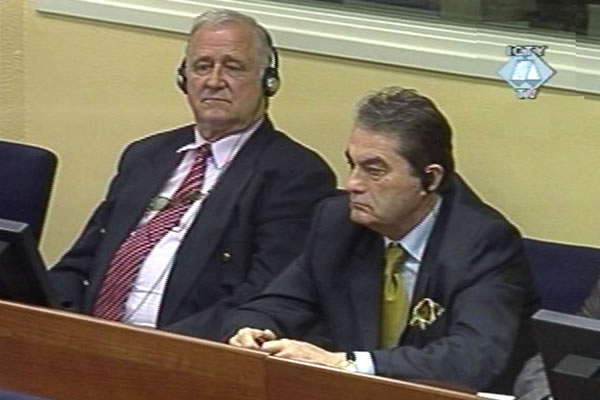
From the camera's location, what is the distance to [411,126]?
2.56m

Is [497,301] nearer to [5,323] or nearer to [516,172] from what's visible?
[516,172]

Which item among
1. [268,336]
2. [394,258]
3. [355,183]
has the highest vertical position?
[355,183]

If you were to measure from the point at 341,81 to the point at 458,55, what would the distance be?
328mm

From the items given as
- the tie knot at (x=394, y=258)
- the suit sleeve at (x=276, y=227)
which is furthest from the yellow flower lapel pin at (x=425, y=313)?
the suit sleeve at (x=276, y=227)

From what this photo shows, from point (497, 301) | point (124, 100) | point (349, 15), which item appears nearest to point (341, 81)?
point (349, 15)

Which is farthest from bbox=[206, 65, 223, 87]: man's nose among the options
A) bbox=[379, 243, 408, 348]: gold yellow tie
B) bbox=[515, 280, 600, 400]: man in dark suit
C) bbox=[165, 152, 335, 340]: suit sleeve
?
bbox=[515, 280, 600, 400]: man in dark suit

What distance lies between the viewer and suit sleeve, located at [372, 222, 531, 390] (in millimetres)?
2410

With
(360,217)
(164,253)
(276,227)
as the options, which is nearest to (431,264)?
(360,217)

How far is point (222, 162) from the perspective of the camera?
3.09m

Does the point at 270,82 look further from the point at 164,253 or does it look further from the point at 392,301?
the point at 392,301

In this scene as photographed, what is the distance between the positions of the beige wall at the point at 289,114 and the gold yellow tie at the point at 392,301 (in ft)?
1.89

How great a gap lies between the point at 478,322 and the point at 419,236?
9.8 inches

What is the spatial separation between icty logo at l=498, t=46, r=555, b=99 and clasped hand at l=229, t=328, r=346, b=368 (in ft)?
2.97

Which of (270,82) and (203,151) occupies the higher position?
(270,82)
